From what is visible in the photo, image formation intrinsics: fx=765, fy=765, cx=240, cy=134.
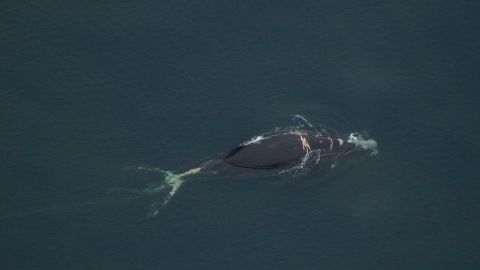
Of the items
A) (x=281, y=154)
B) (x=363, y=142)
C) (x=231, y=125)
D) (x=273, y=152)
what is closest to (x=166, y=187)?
(x=231, y=125)

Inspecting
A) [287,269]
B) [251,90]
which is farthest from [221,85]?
[287,269]

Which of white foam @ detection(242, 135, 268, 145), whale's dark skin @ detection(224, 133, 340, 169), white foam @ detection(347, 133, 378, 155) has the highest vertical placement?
white foam @ detection(242, 135, 268, 145)

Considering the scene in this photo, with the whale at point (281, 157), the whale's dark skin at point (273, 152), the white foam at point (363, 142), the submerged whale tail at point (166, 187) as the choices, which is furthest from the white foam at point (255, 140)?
the white foam at point (363, 142)

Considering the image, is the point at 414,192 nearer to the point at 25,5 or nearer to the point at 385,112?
the point at 385,112

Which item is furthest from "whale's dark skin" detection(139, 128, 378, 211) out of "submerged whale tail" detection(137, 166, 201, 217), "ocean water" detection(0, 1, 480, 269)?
"ocean water" detection(0, 1, 480, 269)

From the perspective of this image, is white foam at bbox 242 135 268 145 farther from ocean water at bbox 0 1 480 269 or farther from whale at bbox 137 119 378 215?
ocean water at bbox 0 1 480 269

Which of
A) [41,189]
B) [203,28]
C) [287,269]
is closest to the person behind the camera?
[287,269]

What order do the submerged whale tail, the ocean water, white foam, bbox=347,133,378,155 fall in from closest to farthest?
1. the ocean water
2. the submerged whale tail
3. white foam, bbox=347,133,378,155

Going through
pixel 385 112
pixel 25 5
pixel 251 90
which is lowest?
pixel 385 112
